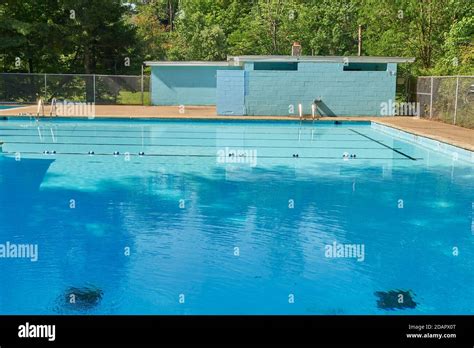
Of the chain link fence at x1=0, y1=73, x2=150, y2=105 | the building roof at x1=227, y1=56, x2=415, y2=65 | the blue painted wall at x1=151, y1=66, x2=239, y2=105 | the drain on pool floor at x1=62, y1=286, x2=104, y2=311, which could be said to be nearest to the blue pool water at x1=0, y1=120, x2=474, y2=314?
the drain on pool floor at x1=62, y1=286, x2=104, y2=311

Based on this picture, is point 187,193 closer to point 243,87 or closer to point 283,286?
point 283,286

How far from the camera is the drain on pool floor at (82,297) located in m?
4.86

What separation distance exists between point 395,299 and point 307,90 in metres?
19.7

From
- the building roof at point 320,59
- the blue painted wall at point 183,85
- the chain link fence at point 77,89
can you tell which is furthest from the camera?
the blue painted wall at point 183,85

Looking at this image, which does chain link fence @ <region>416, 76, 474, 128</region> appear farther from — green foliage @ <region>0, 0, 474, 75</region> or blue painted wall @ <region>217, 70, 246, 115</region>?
blue painted wall @ <region>217, 70, 246, 115</region>

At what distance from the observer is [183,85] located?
30.0 m

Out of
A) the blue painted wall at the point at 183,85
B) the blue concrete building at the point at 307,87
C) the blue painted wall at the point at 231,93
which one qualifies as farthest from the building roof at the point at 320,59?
the blue painted wall at the point at 183,85

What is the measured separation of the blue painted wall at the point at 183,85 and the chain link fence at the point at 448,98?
35.3 ft

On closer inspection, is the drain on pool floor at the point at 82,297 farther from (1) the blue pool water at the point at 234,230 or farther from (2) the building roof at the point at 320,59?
(2) the building roof at the point at 320,59
